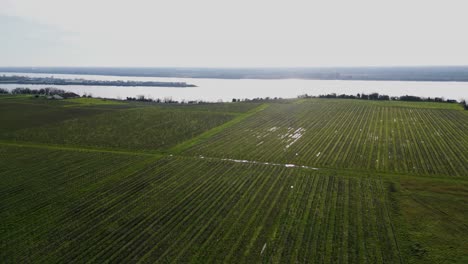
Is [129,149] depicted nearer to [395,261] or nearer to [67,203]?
[67,203]

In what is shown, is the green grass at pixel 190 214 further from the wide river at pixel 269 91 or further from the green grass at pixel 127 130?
the wide river at pixel 269 91

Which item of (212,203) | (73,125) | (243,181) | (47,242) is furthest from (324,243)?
(73,125)

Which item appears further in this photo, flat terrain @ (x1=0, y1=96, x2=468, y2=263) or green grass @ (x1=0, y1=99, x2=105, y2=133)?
green grass @ (x1=0, y1=99, x2=105, y2=133)

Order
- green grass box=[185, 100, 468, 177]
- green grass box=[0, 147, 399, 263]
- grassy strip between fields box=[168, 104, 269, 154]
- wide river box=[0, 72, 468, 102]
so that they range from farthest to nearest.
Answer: wide river box=[0, 72, 468, 102]
grassy strip between fields box=[168, 104, 269, 154]
green grass box=[185, 100, 468, 177]
green grass box=[0, 147, 399, 263]

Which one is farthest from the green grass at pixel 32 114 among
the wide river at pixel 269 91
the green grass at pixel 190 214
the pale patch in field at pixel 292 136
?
the wide river at pixel 269 91

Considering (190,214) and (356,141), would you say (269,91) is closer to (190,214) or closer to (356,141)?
(356,141)

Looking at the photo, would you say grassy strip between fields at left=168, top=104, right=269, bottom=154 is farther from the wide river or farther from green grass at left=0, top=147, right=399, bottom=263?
the wide river

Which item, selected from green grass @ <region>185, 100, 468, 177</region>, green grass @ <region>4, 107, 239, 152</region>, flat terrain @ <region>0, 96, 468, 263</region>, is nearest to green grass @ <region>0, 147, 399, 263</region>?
flat terrain @ <region>0, 96, 468, 263</region>

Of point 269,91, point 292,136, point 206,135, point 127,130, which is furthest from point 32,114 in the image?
point 269,91
